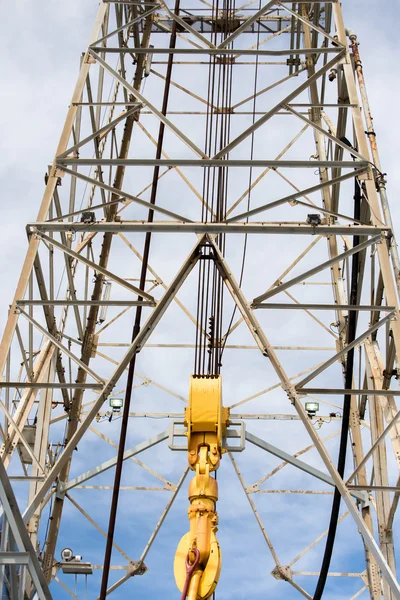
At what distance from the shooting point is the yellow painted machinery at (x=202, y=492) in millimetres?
12195

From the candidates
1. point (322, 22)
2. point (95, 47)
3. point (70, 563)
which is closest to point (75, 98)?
point (95, 47)

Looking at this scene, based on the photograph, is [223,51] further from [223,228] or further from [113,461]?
[113,461]

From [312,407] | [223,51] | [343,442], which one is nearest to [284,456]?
[343,442]

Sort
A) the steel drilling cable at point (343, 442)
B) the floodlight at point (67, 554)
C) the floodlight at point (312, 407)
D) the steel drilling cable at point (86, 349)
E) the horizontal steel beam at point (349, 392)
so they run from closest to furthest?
1. the horizontal steel beam at point (349, 392)
2. the steel drilling cable at point (343, 442)
3. the floodlight at point (67, 554)
4. the steel drilling cable at point (86, 349)
5. the floodlight at point (312, 407)

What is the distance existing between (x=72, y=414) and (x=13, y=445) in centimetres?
540

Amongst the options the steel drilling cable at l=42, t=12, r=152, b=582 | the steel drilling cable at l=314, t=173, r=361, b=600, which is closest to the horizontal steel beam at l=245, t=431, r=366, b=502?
the steel drilling cable at l=314, t=173, r=361, b=600

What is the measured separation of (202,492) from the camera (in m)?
13.0

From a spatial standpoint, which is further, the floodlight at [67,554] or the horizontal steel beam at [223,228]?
the floodlight at [67,554]

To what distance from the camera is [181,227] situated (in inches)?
591

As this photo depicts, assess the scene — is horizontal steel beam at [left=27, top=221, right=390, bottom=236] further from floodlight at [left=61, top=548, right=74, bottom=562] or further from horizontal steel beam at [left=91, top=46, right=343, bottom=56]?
floodlight at [left=61, top=548, right=74, bottom=562]

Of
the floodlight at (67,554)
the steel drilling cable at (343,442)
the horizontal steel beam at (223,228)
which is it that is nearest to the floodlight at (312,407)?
the steel drilling cable at (343,442)

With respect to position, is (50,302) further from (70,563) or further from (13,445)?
(70,563)

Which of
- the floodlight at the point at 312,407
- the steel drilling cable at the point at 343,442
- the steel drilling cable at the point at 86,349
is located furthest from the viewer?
the floodlight at the point at 312,407

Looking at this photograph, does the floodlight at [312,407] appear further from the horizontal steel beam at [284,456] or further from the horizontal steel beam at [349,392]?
the horizontal steel beam at [349,392]
